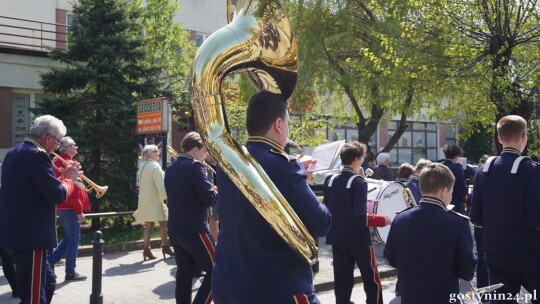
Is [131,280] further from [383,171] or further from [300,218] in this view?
[383,171]

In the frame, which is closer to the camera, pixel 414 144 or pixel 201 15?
pixel 201 15

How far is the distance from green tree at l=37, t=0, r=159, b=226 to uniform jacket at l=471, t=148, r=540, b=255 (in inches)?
385

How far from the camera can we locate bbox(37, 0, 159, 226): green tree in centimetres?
1323

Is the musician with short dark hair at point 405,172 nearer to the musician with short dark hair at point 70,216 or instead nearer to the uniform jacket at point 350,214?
the uniform jacket at point 350,214

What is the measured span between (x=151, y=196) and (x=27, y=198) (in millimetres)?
4767

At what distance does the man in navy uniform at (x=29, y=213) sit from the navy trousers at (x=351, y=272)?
2677 millimetres

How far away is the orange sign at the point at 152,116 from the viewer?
11.5 metres

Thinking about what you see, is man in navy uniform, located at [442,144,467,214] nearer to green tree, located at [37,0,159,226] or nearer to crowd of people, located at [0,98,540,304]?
crowd of people, located at [0,98,540,304]

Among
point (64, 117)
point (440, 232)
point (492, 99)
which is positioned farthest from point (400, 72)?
point (440, 232)

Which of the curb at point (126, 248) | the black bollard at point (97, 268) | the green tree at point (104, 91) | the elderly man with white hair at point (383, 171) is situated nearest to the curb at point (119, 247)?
the curb at point (126, 248)

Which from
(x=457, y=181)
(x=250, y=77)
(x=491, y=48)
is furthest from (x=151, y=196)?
(x=491, y=48)

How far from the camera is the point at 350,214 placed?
18.4 ft

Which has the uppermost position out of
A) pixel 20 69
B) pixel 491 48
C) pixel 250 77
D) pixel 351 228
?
pixel 20 69

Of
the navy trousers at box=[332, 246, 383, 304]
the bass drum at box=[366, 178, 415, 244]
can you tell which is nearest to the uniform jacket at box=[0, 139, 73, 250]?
the navy trousers at box=[332, 246, 383, 304]
